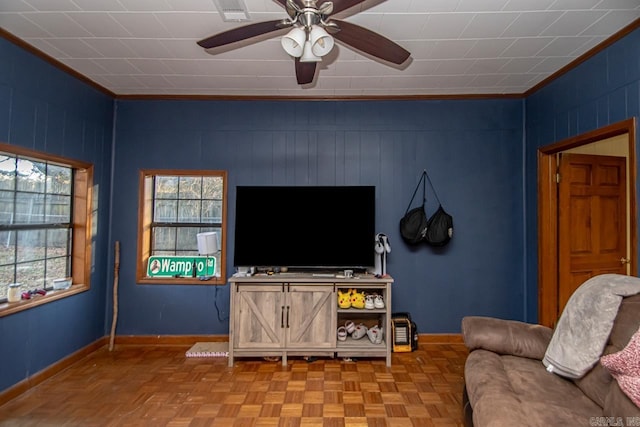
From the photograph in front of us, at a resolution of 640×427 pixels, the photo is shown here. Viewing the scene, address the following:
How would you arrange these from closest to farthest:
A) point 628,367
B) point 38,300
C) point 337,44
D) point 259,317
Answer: point 628,367, point 337,44, point 38,300, point 259,317

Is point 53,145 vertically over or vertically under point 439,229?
over

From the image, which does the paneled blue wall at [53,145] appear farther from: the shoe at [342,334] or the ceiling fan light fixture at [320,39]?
the shoe at [342,334]

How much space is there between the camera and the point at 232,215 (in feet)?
11.9

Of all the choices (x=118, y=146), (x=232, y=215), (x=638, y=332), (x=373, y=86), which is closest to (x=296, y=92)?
(x=373, y=86)

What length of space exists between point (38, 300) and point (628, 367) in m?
3.81

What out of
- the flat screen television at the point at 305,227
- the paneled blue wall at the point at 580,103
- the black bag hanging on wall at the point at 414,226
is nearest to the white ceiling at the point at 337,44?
the paneled blue wall at the point at 580,103

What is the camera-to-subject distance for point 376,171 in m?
3.63

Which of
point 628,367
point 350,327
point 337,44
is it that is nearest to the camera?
point 628,367

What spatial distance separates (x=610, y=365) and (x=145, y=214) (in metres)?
3.94

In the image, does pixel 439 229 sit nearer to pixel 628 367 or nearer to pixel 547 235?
pixel 547 235

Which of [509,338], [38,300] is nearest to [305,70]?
[509,338]

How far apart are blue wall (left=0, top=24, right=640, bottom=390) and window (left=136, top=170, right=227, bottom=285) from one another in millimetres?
112

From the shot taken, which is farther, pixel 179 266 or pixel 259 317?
pixel 179 266

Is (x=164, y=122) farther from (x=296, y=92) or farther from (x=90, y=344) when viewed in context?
(x=90, y=344)
